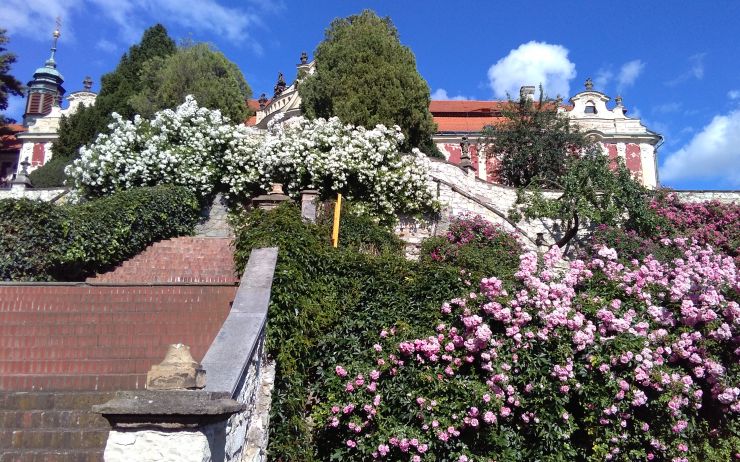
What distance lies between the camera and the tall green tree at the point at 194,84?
20578 mm

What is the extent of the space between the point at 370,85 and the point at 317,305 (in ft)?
39.0

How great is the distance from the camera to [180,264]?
29.5ft

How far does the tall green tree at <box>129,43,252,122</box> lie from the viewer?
20578 millimetres

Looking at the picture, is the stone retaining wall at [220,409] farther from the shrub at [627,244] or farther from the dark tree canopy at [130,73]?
the dark tree canopy at [130,73]

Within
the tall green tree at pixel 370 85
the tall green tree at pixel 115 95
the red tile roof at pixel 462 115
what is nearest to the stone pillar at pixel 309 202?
the tall green tree at pixel 370 85

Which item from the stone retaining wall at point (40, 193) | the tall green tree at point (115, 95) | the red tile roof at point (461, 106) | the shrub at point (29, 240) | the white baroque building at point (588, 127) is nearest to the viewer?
the shrub at point (29, 240)

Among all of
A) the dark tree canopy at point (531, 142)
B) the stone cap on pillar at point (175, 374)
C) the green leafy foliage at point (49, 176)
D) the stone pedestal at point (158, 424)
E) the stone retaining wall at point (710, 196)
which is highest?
the dark tree canopy at point (531, 142)

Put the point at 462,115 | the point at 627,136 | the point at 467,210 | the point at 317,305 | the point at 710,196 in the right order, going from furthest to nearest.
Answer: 1. the point at 462,115
2. the point at 627,136
3. the point at 710,196
4. the point at 467,210
5. the point at 317,305

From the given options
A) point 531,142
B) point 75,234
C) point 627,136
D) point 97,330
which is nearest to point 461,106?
point 627,136

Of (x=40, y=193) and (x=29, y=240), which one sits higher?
(x=40, y=193)

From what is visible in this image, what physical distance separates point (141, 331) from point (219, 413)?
2914 millimetres

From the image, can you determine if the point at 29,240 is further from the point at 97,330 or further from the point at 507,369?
the point at 507,369

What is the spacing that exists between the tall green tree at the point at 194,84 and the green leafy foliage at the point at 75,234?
36.5 ft

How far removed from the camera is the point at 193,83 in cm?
2078
